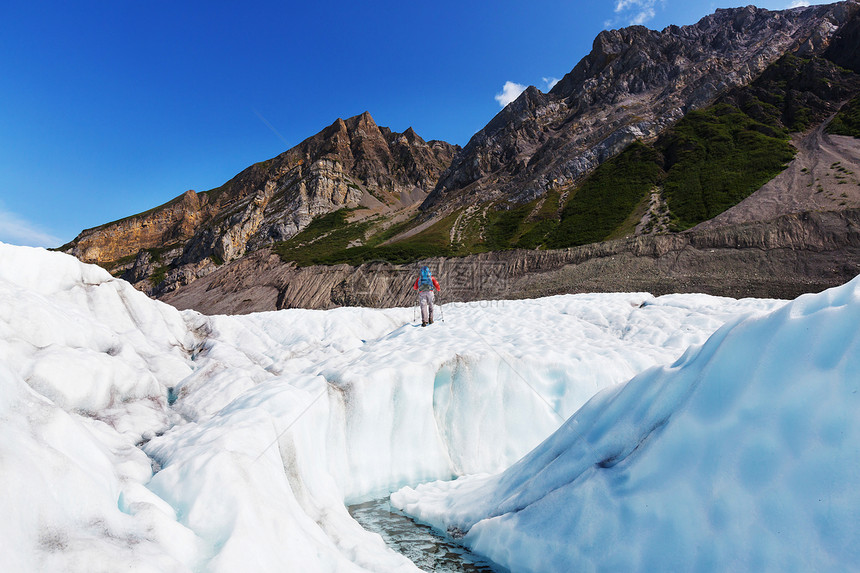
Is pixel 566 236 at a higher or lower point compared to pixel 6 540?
higher

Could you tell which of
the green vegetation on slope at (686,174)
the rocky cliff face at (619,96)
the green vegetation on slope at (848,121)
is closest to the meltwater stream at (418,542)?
the green vegetation on slope at (686,174)

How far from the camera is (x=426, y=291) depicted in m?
16.0

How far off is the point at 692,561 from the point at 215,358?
12.6 metres

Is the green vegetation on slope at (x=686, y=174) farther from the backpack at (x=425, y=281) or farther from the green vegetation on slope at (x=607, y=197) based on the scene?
the backpack at (x=425, y=281)

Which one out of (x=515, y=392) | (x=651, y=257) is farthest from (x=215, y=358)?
(x=651, y=257)

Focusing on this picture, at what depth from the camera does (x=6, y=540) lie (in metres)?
2.59

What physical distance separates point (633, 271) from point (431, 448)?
41.3 m

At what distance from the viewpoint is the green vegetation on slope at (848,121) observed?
65.2 m

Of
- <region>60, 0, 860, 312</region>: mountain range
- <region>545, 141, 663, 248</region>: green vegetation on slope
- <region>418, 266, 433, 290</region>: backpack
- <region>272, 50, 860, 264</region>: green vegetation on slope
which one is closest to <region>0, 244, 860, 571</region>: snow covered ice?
<region>418, 266, 433, 290</region>: backpack

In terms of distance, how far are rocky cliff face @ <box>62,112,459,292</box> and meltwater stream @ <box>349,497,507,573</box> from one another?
121 m

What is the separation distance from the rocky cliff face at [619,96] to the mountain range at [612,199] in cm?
60

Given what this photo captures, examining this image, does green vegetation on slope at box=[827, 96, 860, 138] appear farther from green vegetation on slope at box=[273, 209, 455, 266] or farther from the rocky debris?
green vegetation on slope at box=[273, 209, 455, 266]

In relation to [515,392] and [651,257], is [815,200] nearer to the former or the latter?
[651,257]

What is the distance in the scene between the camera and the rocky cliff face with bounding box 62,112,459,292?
134625 mm
